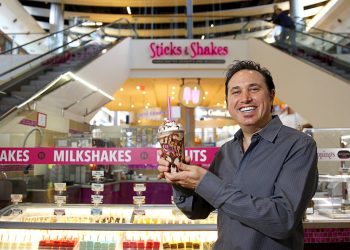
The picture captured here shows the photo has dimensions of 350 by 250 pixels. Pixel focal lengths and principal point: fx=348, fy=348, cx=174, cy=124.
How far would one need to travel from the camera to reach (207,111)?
16.0m

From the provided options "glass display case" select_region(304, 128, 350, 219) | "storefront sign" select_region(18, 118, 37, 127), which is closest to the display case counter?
"glass display case" select_region(304, 128, 350, 219)

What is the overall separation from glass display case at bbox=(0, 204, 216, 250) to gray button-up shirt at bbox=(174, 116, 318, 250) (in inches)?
55.5

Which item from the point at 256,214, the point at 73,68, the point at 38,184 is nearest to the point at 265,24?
the point at 73,68

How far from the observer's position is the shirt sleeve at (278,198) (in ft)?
3.91

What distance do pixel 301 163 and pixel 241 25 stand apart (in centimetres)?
1294

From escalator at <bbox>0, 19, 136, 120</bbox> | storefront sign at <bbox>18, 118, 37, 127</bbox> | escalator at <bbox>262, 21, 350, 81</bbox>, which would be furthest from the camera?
escalator at <bbox>262, 21, 350, 81</bbox>

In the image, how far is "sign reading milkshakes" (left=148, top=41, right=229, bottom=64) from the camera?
11641 millimetres

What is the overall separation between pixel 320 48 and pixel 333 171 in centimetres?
752

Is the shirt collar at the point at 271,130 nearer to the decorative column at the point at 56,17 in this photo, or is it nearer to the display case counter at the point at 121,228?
the display case counter at the point at 121,228

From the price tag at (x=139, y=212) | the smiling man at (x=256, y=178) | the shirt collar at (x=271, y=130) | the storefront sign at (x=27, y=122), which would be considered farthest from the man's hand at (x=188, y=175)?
the storefront sign at (x=27, y=122)

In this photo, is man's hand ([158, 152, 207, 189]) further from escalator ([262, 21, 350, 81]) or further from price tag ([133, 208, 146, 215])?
escalator ([262, 21, 350, 81])

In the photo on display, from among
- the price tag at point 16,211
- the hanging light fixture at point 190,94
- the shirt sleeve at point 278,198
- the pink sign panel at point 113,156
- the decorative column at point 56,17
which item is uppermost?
the decorative column at point 56,17

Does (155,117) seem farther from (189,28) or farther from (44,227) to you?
(44,227)

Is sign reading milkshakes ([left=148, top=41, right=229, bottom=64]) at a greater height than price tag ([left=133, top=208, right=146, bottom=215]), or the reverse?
sign reading milkshakes ([left=148, top=41, right=229, bottom=64])
